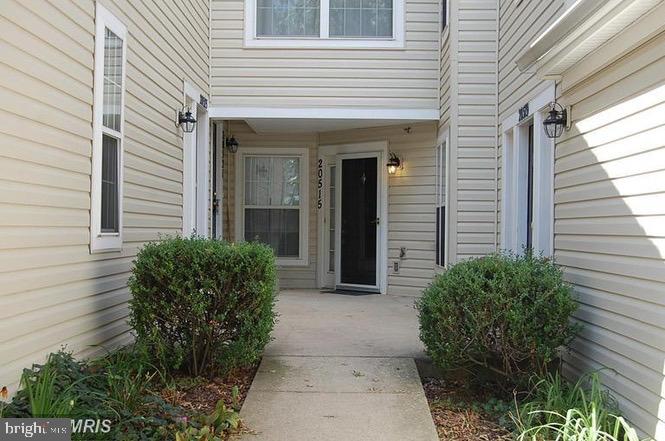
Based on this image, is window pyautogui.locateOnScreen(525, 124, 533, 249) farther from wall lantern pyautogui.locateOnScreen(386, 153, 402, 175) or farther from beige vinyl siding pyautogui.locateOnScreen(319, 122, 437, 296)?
wall lantern pyautogui.locateOnScreen(386, 153, 402, 175)

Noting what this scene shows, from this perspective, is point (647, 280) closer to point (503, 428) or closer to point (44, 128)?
point (503, 428)

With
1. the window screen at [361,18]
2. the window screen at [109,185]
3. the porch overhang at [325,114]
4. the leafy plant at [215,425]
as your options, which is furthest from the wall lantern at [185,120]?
the leafy plant at [215,425]

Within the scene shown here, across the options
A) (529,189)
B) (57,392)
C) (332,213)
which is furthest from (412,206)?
(57,392)

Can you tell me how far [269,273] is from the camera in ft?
14.5

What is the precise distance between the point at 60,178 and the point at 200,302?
1.18m

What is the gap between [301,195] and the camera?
9.54 metres

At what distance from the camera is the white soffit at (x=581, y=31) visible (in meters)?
3.24

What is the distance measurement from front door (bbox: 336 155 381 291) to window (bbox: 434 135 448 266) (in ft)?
3.24

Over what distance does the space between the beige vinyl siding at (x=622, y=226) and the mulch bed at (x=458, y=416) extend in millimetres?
762

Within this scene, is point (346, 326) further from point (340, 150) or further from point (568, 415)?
point (340, 150)

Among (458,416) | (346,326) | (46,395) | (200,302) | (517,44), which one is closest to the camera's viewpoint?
(46,395)

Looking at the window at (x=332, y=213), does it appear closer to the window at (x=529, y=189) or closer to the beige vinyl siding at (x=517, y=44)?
the beige vinyl siding at (x=517, y=44)

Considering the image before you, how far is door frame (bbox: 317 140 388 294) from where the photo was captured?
8.91m

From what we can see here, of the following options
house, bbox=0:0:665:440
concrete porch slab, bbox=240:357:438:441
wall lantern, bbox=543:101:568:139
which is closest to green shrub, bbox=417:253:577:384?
house, bbox=0:0:665:440
